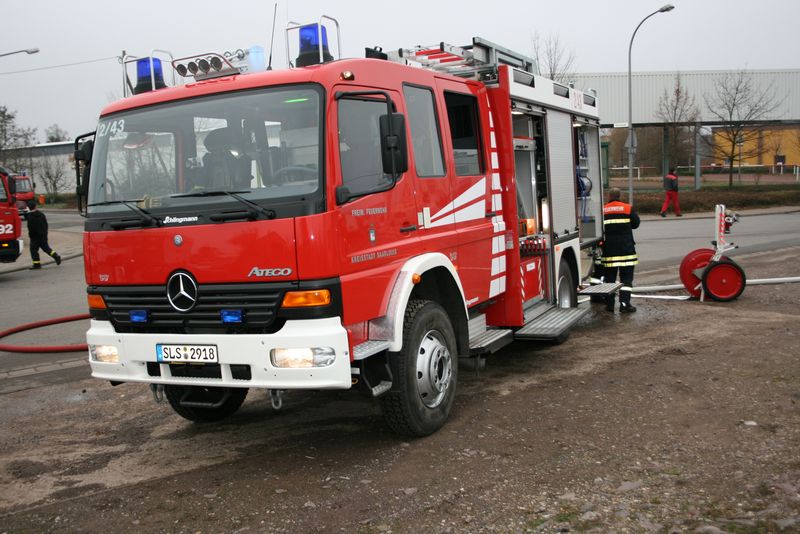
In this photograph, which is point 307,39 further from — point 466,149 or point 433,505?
point 433,505

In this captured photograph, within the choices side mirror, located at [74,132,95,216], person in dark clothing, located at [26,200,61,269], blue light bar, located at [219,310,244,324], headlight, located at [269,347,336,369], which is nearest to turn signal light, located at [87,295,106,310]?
side mirror, located at [74,132,95,216]

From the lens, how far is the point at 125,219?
467 centimetres

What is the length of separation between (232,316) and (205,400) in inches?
50.9

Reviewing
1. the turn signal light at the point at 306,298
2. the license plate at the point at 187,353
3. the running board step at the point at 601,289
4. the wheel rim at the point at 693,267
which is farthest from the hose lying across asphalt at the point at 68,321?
the turn signal light at the point at 306,298

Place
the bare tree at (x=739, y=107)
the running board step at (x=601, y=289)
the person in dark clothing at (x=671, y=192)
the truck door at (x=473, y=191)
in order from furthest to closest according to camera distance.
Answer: the bare tree at (x=739, y=107) → the person in dark clothing at (x=671, y=192) → the running board step at (x=601, y=289) → the truck door at (x=473, y=191)

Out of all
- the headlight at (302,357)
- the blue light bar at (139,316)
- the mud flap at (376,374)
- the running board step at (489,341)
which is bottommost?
the running board step at (489,341)

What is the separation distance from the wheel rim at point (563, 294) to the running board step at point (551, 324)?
0.18 m

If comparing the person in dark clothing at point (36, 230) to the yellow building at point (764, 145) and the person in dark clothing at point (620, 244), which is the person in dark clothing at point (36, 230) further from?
the yellow building at point (764, 145)

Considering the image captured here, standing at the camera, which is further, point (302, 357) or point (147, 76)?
point (147, 76)

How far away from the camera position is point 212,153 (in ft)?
15.2

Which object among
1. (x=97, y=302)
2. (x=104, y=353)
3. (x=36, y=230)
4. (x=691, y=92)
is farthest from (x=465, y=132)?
(x=691, y=92)

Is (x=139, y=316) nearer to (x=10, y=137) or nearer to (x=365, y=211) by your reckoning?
(x=365, y=211)

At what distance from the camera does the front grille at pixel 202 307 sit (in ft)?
14.2

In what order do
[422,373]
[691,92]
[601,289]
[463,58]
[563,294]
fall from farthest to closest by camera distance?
1. [691,92]
2. [601,289]
3. [563,294]
4. [463,58]
5. [422,373]
